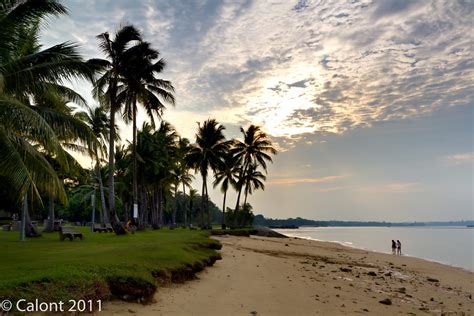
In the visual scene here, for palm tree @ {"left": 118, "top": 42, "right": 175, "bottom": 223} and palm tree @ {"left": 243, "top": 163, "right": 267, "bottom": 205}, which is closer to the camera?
palm tree @ {"left": 118, "top": 42, "right": 175, "bottom": 223}

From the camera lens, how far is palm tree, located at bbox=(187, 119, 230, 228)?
44594mm

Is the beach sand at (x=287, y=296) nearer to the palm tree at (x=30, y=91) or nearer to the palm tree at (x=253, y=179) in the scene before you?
the palm tree at (x=30, y=91)

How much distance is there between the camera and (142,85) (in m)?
25.5

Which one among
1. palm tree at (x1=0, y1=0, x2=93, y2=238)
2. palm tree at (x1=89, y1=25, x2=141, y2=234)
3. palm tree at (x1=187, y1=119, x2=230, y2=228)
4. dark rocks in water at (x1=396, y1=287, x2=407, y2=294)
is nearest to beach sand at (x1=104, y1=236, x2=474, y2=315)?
dark rocks in water at (x1=396, y1=287, x2=407, y2=294)

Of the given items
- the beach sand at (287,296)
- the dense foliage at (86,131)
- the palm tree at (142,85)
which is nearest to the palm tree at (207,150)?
the dense foliage at (86,131)

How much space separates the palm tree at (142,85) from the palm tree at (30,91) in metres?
10.3

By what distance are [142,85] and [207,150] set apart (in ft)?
64.1

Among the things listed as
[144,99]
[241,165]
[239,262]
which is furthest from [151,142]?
[239,262]

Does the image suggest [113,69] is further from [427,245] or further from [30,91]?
[427,245]

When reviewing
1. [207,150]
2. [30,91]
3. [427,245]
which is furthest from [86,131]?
[427,245]

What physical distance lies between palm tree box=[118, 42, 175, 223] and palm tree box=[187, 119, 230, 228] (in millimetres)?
16086

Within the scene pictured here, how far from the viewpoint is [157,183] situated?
46000mm

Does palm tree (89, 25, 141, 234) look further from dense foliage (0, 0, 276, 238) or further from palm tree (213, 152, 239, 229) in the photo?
palm tree (213, 152, 239, 229)

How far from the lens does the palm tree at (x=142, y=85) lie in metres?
24.3
